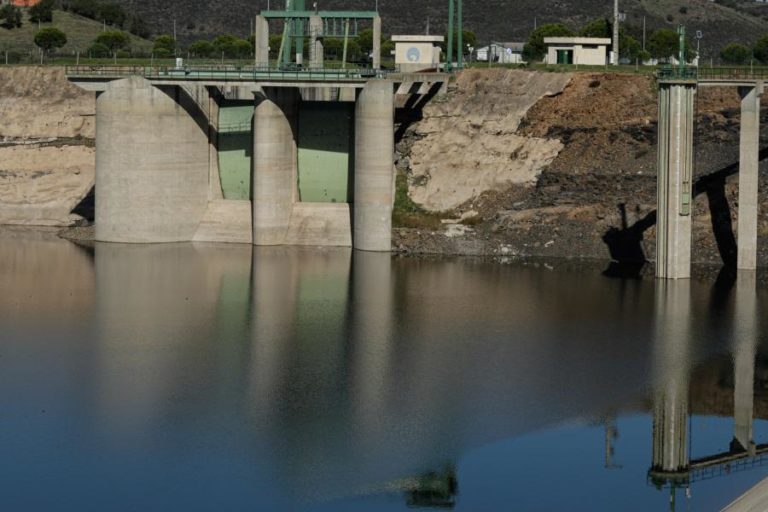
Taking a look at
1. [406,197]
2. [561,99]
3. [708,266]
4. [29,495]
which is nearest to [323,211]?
[406,197]

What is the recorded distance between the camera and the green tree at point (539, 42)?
7509 cm

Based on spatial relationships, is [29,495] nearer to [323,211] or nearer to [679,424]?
[679,424]

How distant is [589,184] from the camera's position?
55438 millimetres

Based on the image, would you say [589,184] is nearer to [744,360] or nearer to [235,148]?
[235,148]

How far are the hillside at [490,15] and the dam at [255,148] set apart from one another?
3792 centimetres

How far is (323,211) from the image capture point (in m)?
58.1

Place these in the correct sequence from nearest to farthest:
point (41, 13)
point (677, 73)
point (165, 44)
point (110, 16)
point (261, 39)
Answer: point (677, 73)
point (261, 39)
point (165, 44)
point (41, 13)
point (110, 16)

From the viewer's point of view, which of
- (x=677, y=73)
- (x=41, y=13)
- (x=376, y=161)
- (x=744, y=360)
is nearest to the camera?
(x=744, y=360)

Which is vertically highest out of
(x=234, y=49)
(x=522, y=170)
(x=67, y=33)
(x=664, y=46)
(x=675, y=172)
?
(x=67, y=33)

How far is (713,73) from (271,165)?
15153mm

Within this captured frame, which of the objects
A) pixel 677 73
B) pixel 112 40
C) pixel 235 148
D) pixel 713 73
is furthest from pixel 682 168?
pixel 112 40

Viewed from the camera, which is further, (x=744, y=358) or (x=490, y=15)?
(x=490, y=15)

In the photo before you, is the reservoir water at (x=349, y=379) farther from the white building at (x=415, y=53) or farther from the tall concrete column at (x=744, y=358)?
the white building at (x=415, y=53)

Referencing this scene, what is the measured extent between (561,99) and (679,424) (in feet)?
82.2
